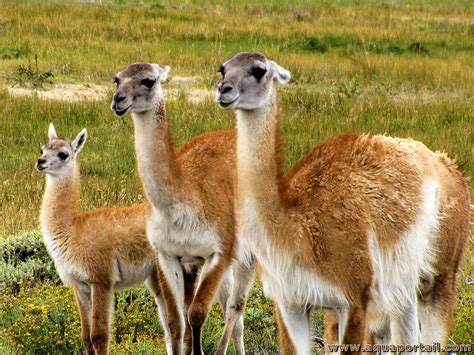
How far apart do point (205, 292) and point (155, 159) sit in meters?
1.01

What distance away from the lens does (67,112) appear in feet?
55.8

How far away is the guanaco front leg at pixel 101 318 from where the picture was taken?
7.35 m

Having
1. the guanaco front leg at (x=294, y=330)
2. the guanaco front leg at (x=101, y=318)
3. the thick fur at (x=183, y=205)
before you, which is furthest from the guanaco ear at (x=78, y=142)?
the guanaco front leg at (x=294, y=330)

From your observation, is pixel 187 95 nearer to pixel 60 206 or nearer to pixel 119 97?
pixel 60 206

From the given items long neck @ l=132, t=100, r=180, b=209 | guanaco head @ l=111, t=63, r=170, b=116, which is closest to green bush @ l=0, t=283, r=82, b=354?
long neck @ l=132, t=100, r=180, b=209

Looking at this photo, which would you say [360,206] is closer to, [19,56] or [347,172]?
[347,172]

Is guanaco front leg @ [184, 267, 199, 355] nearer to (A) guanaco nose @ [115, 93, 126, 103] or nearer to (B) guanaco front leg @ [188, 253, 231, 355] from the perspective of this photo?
(B) guanaco front leg @ [188, 253, 231, 355]

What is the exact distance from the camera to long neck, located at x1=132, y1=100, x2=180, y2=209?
7.02m

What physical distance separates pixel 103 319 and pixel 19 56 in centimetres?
1634

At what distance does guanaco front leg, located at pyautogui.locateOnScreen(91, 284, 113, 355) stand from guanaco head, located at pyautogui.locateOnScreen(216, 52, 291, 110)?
2336mm

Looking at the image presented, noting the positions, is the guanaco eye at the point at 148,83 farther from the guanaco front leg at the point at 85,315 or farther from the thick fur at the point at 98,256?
the guanaco front leg at the point at 85,315

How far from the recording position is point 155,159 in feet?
23.1

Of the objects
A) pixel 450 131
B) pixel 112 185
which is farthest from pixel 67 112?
pixel 450 131

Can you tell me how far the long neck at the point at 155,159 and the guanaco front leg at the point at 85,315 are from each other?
109 centimetres
